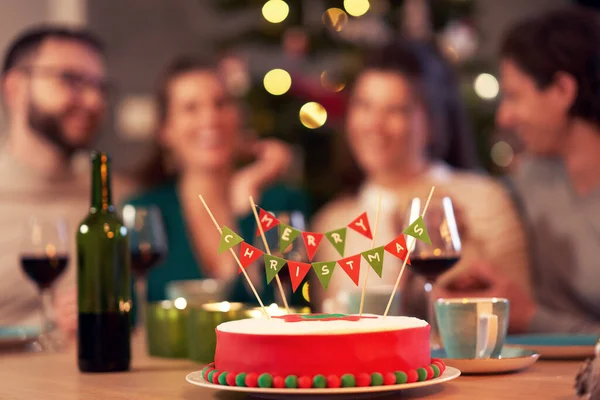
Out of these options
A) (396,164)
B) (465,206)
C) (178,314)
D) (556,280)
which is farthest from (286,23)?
(178,314)

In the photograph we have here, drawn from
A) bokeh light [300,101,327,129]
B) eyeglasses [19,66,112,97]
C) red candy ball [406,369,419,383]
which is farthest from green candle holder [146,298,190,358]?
bokeh light [300,101,327,129]

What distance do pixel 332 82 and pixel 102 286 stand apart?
330cm

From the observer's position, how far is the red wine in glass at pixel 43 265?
5.27 ft

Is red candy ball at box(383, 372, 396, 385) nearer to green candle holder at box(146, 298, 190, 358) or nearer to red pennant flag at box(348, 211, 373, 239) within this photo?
red pennant flag at box(348, 211, 373, 239)

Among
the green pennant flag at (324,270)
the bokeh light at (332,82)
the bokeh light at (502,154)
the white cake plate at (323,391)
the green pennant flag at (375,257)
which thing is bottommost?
the white cake plate at (323,391)

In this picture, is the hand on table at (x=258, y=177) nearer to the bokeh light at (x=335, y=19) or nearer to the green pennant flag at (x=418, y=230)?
the bokeh light at (x=335, y=19)

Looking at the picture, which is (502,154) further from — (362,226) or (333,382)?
(333,382)

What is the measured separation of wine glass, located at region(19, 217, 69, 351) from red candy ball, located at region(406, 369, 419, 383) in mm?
918

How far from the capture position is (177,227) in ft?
9.77

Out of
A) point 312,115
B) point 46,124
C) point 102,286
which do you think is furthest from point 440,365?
point 312,115

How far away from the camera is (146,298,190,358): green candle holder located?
1328 mm

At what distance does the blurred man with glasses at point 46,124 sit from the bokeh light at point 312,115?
1.28m

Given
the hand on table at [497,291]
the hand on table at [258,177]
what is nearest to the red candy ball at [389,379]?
the hand on table at [497,291]

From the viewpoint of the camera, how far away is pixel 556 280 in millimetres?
2289
